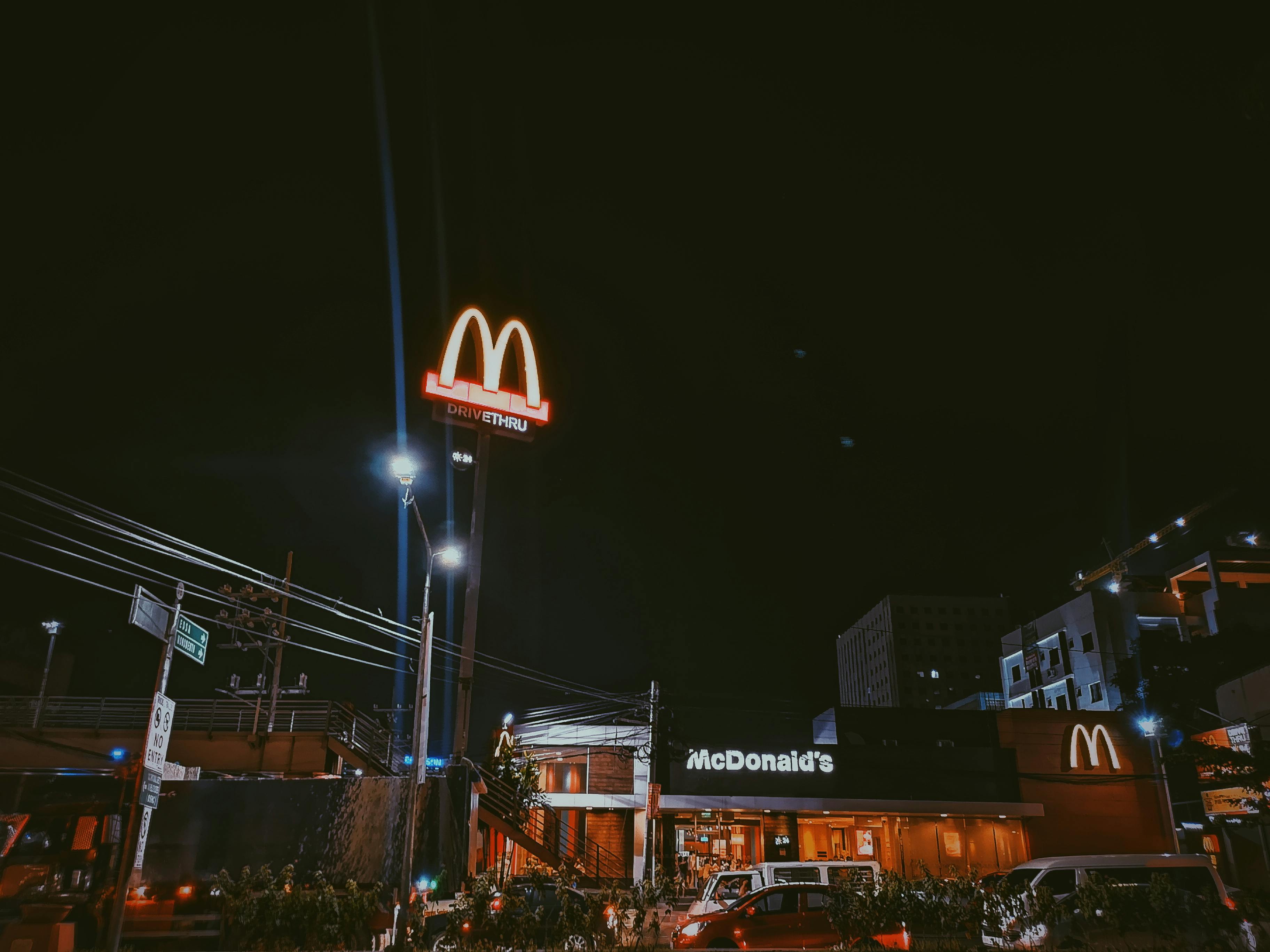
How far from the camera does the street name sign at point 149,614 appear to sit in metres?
9.71

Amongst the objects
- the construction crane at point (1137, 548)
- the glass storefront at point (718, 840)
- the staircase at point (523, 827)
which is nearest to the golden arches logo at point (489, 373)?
the staircase at point (523, 827)

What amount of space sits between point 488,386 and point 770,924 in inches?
798

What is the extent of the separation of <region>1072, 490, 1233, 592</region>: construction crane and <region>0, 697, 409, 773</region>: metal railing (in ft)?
263

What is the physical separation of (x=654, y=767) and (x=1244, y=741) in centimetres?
2312

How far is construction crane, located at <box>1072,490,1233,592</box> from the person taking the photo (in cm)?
8619

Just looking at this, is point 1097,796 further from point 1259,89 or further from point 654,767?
point 1259,89

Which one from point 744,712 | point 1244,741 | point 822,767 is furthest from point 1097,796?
point 744,712

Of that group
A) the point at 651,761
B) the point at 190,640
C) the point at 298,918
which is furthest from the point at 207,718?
the point at 190,640

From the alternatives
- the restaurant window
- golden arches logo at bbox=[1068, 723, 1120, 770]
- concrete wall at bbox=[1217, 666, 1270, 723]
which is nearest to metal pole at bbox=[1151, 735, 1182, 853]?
golden arches logo at bbox=[1068, 723, 1120, 770]

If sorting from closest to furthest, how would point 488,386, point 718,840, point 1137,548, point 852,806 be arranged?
point 488,386, point 852,806, point 718,840, point 1137,548

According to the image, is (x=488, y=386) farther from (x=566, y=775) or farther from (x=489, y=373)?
(x=566, y=775)

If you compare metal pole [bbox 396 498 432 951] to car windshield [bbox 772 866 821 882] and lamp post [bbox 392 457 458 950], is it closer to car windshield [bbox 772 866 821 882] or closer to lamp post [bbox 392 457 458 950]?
lamp post [bbox 392 457 458 950]

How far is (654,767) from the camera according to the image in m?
32.6

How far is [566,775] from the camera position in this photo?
4125 cm
